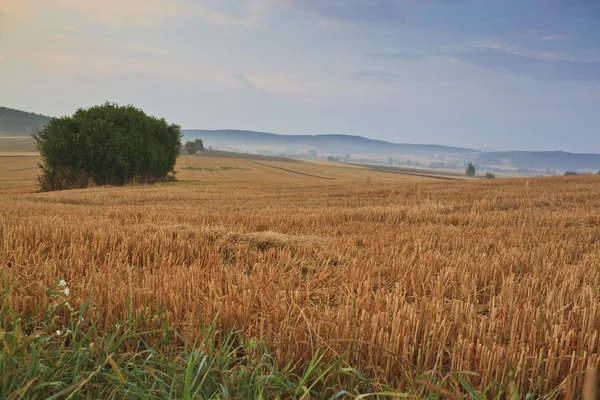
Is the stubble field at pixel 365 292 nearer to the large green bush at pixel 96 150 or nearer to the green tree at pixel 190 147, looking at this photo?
the large green bush at pixel 96 150

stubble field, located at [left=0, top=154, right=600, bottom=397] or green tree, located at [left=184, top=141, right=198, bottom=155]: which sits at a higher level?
green tree, located at [left=184, top=141, right=198, bottom=155]

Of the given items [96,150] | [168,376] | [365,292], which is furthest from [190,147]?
[168,376]

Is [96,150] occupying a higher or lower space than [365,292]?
higher

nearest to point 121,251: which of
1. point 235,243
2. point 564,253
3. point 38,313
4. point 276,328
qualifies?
point 235,243

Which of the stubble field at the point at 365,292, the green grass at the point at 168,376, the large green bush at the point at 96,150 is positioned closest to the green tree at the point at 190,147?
the large green bush at the point at 96,150

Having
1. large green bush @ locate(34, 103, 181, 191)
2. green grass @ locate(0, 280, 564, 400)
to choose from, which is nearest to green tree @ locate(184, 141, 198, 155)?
large green bush @ locate(34, 103, 181, 191)

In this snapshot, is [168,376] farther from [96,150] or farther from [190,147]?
[190,147]

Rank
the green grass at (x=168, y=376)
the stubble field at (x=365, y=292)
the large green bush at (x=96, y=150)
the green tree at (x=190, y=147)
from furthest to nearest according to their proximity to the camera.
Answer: the green tree at (x=190, y=147)
the large green bush at (x=96, y=150)
the stubble field at (x=365, y=292)
the green grass at (x=168, y=376)

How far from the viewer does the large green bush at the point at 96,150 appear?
38656mm

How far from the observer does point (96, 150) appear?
39438 millimetres

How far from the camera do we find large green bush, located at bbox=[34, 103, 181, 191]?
38656 millimetres

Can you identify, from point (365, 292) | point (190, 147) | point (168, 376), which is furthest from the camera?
point (190, 147)

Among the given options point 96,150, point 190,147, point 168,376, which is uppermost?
point 190,147

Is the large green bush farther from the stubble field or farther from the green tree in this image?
the green tree
